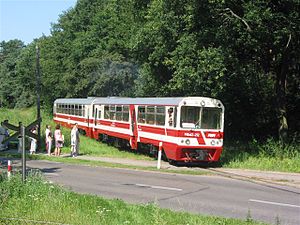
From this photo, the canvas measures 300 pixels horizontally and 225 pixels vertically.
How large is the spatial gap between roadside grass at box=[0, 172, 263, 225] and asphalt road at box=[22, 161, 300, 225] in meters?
0.92

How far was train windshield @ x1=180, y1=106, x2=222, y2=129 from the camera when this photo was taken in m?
23.1

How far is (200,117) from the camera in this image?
76.6 feet

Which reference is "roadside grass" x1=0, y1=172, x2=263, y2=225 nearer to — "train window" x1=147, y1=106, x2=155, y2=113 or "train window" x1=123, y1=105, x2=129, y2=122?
"train window" x1=147, y1=106, x2=155, y2=113

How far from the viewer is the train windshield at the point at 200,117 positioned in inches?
910

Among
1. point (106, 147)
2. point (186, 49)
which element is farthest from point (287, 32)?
point (106, 147)

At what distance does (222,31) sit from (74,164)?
9.34 m

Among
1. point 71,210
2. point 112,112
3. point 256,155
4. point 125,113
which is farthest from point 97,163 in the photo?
point 71,210

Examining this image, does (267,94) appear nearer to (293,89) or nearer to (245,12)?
(293,89)

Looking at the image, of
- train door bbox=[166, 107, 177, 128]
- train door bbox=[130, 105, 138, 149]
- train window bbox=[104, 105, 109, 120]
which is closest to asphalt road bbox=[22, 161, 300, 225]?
train door bbox=[166, 107, 177, 128]

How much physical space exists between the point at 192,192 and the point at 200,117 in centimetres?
855

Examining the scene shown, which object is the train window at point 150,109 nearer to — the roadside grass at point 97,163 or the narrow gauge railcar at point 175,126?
the narrow gauge railcar at point 175,126

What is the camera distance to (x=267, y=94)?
3372 cm

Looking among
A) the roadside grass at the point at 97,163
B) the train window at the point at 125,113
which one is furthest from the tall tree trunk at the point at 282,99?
the train window at the point at 125,113

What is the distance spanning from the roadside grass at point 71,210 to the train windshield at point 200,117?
465 inches
